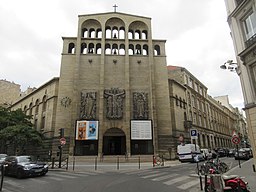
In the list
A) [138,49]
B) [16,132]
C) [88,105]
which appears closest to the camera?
[16,132]

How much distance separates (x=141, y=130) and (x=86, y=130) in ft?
25.6

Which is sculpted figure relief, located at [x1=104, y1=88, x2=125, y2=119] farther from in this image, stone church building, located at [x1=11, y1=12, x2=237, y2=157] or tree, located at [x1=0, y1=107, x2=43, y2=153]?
tree, located at [x1=0, y1=107, x2=43, y2=153]

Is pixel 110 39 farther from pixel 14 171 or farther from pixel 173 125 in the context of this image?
pixel 14 171

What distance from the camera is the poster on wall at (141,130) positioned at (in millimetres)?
28375

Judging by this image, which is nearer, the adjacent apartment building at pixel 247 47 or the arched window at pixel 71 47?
the adjacent apartment building at pixel 247 47

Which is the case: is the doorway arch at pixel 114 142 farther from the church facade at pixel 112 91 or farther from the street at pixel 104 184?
the street at pixel 104 184

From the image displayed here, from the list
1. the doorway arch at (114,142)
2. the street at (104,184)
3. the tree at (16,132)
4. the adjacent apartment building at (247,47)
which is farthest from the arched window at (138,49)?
the street at (104,184)

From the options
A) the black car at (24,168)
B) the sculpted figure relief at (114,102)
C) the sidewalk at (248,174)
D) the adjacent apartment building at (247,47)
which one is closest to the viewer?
the sidewalk at (248,174)

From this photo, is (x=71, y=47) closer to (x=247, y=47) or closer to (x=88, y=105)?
(x=88, y=105)

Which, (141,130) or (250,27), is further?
(141,130)

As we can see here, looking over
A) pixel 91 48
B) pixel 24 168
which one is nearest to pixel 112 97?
pixel 91 48

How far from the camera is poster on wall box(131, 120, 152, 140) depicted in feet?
93.1

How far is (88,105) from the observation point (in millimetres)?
29781

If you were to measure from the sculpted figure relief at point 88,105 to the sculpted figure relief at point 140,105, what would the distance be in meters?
6.14
